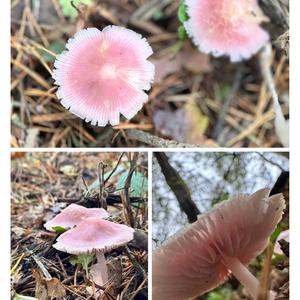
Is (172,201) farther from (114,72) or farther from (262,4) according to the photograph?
(262,4)

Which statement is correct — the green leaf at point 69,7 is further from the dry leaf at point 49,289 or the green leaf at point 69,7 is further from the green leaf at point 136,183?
the dry leaf at point 49,289

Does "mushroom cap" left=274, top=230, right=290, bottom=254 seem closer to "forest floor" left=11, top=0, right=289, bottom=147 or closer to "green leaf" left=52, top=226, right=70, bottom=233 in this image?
"forest floor" left=11, top=0, right=289, bottom=147

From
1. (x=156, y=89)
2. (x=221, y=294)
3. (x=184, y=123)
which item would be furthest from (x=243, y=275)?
(x=156, y=89)

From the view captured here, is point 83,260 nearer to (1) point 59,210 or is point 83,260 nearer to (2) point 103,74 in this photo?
(1) point 59,210

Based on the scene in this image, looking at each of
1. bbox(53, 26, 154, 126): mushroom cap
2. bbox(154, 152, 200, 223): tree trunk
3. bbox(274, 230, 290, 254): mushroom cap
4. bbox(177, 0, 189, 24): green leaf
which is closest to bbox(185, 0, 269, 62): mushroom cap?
bbox(177, 0, 189, 24): green leaf

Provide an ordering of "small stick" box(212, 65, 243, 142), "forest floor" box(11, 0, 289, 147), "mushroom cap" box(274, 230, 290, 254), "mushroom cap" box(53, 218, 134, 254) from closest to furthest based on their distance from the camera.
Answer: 1. "mushroom cap" box(53, 218, 134, 254)
2. "mushroom cap" box(274, 230, 290, 254)
3. "forest floor" box(11, 0, 289, 147)
4. "small stick" box(212, 65, 243, 142)
